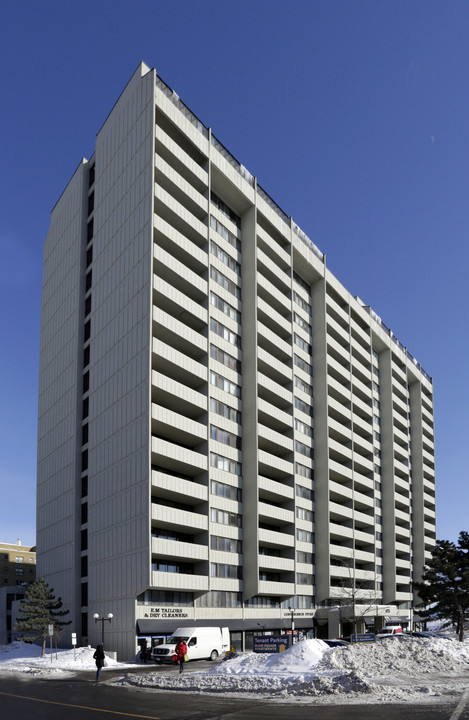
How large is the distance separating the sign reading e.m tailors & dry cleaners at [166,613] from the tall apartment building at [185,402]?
0.34ft

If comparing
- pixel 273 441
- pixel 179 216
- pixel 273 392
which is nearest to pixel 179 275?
pixel 179 216

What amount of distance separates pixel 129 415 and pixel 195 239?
66.0 feet

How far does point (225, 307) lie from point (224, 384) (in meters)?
8.59

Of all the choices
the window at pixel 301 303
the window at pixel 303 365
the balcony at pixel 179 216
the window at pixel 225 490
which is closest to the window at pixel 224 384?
the window at pixel 225 490

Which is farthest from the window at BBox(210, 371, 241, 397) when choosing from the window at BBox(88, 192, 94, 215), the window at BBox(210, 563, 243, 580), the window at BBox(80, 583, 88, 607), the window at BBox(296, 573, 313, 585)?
the window at BBox(88, 192, 94, 215)

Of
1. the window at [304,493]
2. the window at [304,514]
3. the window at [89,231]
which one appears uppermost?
the window at [89,231]

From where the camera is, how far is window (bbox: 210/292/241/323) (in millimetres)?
72125

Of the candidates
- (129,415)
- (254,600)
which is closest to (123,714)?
(129,415)

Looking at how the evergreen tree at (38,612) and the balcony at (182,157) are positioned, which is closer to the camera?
the evergreen tree at (38,612)

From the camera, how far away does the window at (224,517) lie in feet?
216

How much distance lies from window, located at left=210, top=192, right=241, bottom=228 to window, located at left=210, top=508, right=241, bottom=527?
33138 mm

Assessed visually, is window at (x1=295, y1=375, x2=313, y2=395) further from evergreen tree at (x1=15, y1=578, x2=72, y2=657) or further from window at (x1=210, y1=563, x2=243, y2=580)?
evergreen tree at (x1=15, y1=578, x2=72, y2=657)

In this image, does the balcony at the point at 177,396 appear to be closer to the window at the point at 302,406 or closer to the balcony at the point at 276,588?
the balcony at the point at 276,588

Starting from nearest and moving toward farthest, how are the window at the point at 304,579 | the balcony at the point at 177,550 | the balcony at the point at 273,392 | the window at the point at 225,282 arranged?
1. the balcony at the point at 177,550
2. the window at the point at 225,282
3. the balcony at the point at 273,392
4. the window at the point at 304,579
